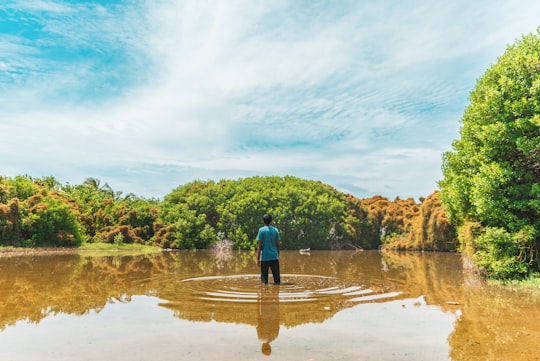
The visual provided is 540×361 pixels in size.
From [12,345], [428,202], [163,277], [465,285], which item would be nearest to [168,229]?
[428,202]

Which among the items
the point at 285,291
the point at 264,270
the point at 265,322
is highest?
the point at 264,270

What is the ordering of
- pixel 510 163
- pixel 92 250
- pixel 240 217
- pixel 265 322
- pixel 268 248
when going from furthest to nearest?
pixel 240 217 < pixel 92 250 < pixel 510 163 < pixel 268 248 < pixel 265 322

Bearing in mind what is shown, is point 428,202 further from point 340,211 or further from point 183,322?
point 183,322

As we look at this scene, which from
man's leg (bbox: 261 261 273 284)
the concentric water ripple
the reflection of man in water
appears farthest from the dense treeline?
the reflection of man in water

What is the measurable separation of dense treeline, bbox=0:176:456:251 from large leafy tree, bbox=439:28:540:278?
2666cm

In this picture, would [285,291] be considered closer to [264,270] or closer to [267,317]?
[264,270]

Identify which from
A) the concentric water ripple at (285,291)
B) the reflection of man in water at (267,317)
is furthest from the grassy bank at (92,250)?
the reflection of man in water at (267,317)

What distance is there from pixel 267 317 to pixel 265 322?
383mm

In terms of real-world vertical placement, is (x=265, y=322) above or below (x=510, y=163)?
below

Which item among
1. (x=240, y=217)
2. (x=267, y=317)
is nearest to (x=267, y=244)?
(x=267, y=317)

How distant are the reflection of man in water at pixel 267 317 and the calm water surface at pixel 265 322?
0.07ft

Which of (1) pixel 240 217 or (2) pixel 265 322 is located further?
(1) pixel 240 217

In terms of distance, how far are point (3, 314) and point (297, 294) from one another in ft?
19.3

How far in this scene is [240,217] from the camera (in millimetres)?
45188
